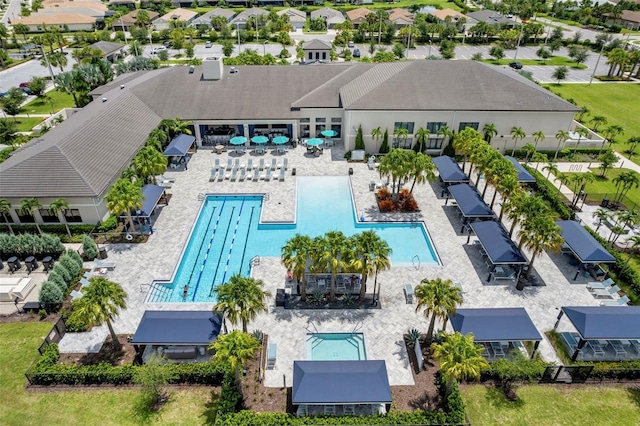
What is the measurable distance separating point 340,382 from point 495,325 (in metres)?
10.9

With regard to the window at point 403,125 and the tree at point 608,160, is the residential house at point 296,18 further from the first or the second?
the tree at point 608,160

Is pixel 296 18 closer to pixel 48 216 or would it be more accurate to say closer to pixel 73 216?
pixel 73 216

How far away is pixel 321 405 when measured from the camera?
23.1 metres

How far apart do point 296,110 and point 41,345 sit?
36.9m

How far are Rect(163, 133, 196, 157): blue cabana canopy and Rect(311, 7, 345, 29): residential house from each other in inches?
3544

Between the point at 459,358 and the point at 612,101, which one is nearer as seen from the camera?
the point at 459,358

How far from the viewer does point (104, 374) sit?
2456 centimetres

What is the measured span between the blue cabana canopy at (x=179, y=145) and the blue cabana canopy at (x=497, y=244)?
32.3 m

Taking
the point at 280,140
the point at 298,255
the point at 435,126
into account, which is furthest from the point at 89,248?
the point at 435,126

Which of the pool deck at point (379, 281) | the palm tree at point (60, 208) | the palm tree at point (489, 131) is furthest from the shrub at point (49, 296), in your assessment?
the palm tree at point (489, 131)

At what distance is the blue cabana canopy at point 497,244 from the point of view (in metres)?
31.7

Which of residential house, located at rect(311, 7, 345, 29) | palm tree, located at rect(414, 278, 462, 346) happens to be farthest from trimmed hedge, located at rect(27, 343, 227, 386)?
residential house, located at rect(311, 7, 345, 29)

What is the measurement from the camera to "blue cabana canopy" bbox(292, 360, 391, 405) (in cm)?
2231

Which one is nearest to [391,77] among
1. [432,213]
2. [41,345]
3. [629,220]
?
[432,213]
